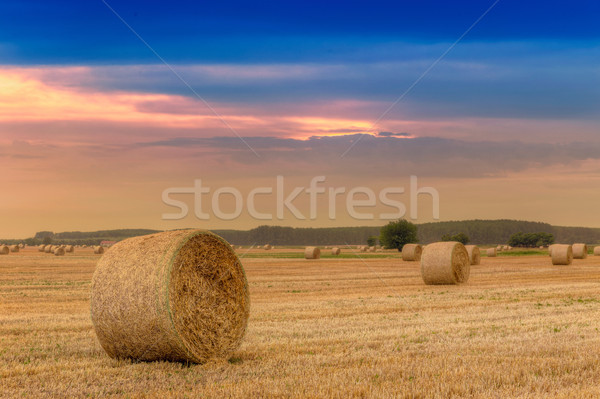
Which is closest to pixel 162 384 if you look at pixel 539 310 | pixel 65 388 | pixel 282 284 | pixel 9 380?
pixel 65 388

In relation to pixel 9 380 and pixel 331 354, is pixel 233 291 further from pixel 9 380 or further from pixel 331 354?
pixel 9 380

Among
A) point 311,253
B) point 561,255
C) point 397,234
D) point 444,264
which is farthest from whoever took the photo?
point 397,234

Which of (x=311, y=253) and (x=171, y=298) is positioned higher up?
(x=171, y=298)

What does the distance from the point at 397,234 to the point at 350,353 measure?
95501 mm

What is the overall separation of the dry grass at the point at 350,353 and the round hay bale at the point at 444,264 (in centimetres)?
670

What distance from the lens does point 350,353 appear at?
37.3ft

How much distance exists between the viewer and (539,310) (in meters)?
18.1

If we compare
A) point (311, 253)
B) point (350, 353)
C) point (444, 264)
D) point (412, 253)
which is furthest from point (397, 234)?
point (350, 353)

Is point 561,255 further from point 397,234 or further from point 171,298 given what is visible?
point 397,234

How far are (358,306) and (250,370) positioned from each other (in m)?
9.25

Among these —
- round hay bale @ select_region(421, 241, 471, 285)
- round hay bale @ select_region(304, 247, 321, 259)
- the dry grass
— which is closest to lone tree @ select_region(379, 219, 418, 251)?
round hay bale @ select_region(304, 247, 321, 259)

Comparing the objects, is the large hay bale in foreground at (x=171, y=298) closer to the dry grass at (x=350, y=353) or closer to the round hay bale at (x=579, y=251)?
the dry grass at (x=350, y=353)

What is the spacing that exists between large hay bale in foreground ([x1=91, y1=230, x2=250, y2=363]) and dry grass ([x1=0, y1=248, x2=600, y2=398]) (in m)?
0.37

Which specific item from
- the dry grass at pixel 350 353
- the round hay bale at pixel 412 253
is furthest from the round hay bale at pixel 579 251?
the dry grass at pixel 350 353
